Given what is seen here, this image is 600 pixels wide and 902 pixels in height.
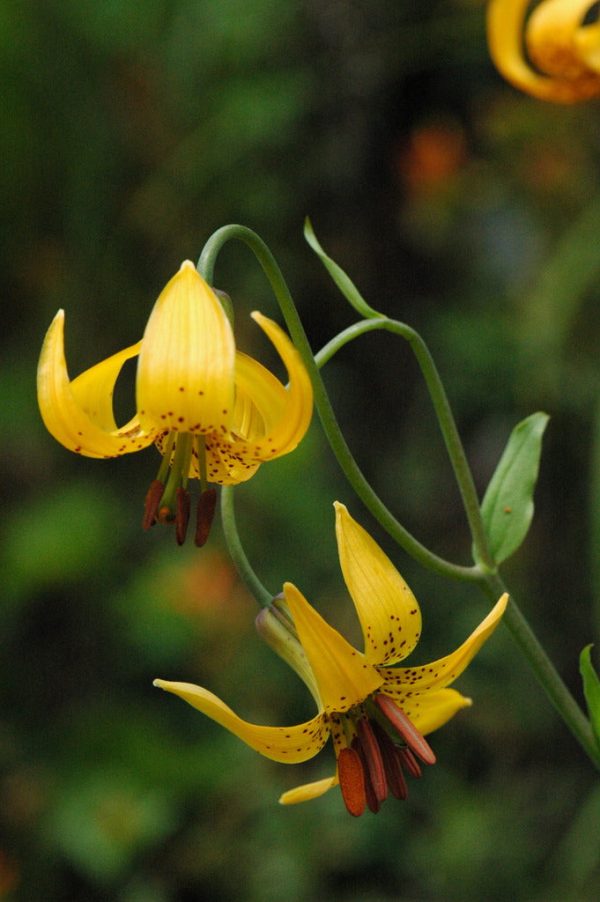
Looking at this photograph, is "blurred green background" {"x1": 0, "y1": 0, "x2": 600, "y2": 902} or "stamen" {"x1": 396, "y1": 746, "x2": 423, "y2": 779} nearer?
"stamen" {"x1": 396, "y1": 746, "x2": 423, "y2": 779}

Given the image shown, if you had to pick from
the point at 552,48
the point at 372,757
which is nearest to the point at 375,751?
the point at 372,757

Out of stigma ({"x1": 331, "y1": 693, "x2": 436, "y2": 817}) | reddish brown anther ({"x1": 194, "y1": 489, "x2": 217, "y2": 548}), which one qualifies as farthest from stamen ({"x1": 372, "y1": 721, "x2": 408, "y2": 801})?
reddish brown anther ({"x1": 194, "y1": 489, "x2": 217, "y2": 548})

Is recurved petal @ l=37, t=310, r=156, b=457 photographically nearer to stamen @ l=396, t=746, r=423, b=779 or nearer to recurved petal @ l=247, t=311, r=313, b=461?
recurved petal @ l=247, t=311, r=313, b=461

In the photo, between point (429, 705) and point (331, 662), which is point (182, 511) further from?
point (429, 705)

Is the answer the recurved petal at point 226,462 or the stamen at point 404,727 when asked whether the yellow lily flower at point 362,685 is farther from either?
the recurved petal at point 226,462

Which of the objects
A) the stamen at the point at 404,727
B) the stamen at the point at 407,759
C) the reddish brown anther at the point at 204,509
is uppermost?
the reddish brown anther at the point at 204,509

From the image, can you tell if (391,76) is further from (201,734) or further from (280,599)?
(280,599)

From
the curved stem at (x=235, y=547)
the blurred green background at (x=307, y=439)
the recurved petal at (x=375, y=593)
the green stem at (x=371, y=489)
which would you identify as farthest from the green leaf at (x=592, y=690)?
the blurred green background at (x=307, y=439)

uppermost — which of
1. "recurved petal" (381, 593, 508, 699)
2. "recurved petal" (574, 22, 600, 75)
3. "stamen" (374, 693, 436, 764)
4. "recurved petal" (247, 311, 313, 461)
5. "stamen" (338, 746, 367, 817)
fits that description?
"recurved petal" (574, 22, 600, 75)
